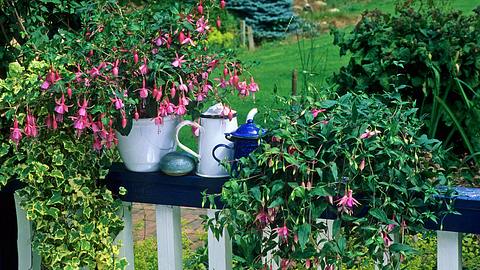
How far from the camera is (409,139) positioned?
80.3 inches

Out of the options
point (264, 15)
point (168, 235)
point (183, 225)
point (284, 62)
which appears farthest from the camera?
point (264, 15)

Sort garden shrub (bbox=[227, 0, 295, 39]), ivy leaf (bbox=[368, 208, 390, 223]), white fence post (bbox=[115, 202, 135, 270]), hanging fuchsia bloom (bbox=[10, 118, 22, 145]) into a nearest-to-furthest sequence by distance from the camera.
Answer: ivy leaf (bbox=[368, 208, 390, 223]), hanging fuchsia bloom (bbox=[10, 118, 22, 145]), white fence post (bbox=[115, 202, 135, 270]), garden shrub (bbox=[227, 0, 295, 39])

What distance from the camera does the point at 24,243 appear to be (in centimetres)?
271

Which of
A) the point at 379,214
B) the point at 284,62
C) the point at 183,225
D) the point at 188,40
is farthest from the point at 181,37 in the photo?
the point at 284,62

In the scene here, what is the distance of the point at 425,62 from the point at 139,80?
2337mm

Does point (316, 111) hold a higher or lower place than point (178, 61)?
lower

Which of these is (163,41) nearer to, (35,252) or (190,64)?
(190,64)

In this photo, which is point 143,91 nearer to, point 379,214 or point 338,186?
point 338,186

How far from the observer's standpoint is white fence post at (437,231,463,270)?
212cm

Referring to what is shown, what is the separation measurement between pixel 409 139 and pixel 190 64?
2.31ft

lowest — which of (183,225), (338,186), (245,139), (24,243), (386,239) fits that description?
(183,225)

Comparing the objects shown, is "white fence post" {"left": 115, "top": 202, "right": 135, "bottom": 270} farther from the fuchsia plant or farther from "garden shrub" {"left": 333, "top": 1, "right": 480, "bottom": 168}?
"garden shrub" {"left": 333, "top": 1, "right": 480, "bottom": 168}

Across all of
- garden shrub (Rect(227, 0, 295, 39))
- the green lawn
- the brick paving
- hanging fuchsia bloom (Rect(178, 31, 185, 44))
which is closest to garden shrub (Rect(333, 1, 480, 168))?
the brick paving

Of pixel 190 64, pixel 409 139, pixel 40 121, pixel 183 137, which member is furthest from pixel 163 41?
pixel 183 137
